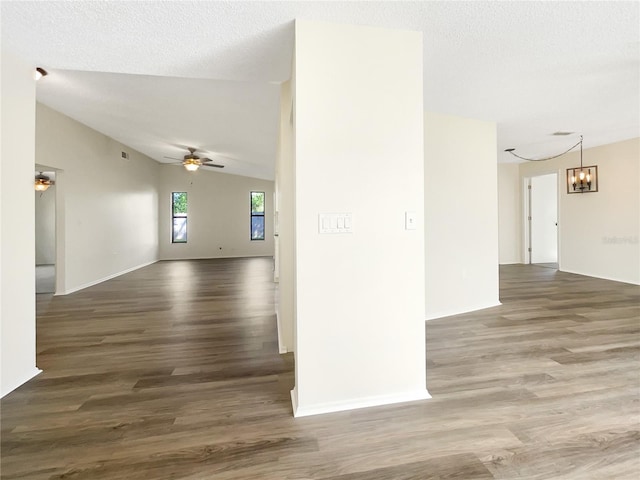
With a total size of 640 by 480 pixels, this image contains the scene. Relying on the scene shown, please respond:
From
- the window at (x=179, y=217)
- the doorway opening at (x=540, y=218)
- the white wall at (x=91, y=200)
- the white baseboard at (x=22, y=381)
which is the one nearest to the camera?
the white baseboard at (x=22, y=381)

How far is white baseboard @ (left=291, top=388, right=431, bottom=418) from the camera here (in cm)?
184

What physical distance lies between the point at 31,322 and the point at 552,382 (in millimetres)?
3912

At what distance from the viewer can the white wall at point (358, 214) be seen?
182 centimetres

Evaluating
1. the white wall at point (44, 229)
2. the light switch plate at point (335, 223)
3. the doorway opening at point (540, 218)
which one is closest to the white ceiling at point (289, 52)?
the light switch plate at point (335, 223)

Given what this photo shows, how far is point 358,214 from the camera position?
1.90 m

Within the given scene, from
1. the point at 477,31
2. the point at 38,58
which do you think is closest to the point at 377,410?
the point at 477,31

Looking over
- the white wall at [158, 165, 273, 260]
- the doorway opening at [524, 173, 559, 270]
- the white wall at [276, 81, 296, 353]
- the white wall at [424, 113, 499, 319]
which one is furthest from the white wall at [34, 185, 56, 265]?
the doorway opening at [524, 173, 559, 270]

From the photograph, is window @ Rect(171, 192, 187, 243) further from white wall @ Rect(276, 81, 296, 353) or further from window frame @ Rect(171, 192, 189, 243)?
white wall @ Rect(276, 81, 296, 353)

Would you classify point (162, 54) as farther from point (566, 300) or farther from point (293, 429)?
point (566, 300)

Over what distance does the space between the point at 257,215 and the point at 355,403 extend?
367 inches

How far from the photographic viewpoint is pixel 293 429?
1711mm

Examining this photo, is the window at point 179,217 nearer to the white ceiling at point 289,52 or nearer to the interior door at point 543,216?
the white ceiling at point 289,52

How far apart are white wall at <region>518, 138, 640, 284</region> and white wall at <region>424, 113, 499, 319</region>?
304 centimetres

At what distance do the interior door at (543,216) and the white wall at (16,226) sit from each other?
9.02 m
